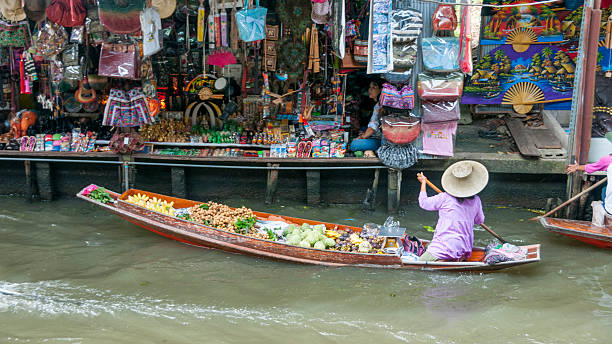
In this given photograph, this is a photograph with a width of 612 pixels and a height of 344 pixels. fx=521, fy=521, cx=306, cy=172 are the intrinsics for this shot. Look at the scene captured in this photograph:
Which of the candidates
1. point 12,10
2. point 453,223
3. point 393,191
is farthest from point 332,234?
point 12,10

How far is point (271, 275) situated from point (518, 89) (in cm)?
588

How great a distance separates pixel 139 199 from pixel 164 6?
3.12 m

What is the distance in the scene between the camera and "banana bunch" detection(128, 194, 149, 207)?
7409 millimetres

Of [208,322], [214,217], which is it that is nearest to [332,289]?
[208,322]

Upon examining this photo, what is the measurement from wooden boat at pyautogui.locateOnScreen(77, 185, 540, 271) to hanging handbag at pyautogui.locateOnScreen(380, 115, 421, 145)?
1.98m

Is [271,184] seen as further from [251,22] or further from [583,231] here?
[583,231]

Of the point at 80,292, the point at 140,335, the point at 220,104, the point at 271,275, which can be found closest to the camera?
the point at 140,335

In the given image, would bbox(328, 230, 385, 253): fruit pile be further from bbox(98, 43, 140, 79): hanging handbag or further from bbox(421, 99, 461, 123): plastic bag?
bbox(98, 43, 140, 79): hanging handbag

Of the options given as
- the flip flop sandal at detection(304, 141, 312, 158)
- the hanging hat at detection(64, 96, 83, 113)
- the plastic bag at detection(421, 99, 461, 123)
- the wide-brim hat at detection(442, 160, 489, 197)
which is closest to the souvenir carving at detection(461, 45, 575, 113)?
the plastic bag at detection(421, 99, 461, 123)

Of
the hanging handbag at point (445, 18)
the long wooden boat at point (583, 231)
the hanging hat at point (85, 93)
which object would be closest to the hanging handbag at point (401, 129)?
the hanging handbag at point (445, 18)

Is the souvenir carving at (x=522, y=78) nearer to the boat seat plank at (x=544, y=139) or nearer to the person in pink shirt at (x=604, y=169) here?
the boat seat plank at (x=544, y=139)

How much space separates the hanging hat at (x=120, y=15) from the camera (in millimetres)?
7914

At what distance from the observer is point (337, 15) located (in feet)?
26.1

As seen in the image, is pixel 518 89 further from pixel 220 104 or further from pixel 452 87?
pixel 220 104
